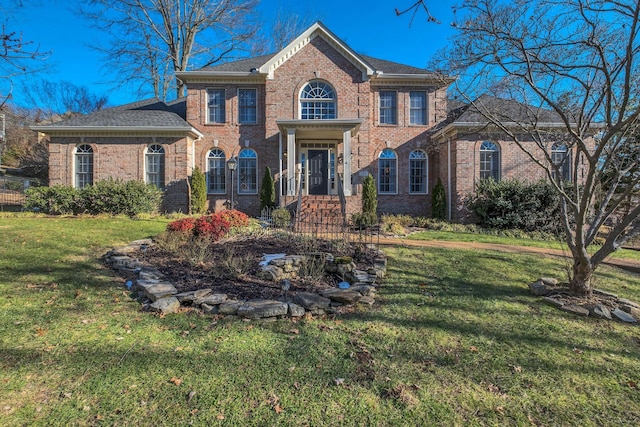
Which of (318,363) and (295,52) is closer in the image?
(318,363)

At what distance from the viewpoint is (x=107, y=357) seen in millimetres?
2842

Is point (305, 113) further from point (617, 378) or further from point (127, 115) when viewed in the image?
point (617, 378)

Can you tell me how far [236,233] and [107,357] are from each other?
559cm

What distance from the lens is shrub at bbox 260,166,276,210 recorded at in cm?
1408

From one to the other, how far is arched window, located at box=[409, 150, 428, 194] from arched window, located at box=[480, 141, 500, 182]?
2.44 meters

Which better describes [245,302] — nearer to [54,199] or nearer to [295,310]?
[295,310]

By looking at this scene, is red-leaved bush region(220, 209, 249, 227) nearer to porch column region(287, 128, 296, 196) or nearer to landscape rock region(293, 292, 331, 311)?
porch column region(287, 128, 296, 196)

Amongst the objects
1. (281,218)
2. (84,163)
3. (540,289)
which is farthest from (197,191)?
(540,289)

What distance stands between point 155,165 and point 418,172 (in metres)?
11.9

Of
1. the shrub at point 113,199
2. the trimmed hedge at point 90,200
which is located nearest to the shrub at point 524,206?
the shrub at point 113,199

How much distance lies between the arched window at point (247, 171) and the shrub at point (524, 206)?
981 cm

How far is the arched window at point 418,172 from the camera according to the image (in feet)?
50.9

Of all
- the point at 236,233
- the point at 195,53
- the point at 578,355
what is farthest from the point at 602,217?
the point at 195,53

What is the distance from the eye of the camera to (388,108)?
609 inches
